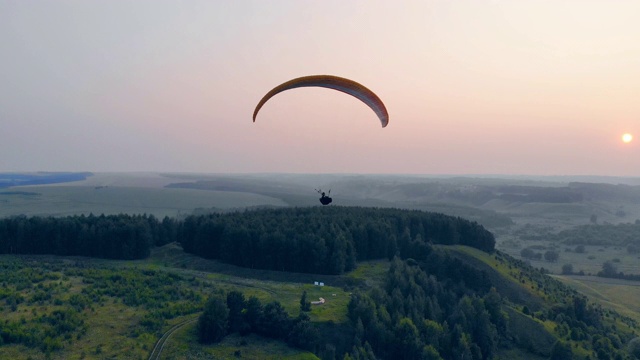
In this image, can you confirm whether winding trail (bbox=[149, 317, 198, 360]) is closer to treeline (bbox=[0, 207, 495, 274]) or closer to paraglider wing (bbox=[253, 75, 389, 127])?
paraglider wing (bbox=[253, 75, 389, 127])

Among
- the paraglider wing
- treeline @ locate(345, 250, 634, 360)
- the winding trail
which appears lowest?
treeline @ locate(345, 250, 634, 360)

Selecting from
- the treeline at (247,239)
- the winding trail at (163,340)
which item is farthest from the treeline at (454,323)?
the winding trail at (163,340)

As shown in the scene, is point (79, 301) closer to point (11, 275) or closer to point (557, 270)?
point (11, 275)

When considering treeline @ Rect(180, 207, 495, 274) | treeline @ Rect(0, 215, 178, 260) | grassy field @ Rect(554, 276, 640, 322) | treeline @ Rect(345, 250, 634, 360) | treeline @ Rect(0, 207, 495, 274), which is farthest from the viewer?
grassy field @ Rect(554, 276, 640, 322)

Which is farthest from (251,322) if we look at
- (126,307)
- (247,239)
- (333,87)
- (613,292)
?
(613,292)

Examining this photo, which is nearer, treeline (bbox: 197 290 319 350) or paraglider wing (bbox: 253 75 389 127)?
paraglider wing (bbox: 253 75 389 127)

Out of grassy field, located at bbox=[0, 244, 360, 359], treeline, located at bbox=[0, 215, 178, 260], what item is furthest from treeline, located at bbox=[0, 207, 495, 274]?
grassy field, located at bbox=[0, 244, 360, 359]

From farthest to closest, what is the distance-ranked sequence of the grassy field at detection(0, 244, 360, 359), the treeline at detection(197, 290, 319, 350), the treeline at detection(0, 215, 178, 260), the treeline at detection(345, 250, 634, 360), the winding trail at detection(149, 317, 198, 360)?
the treeline at detection(0, 215, 178, 260)
the treeline at detection(345, 250, 634, 360)
the treeline at detection(197, 290, 319, 350)
the grassy field at detection(0, 244, 360, 359)
the winding trail at detection(149, 317, 198, 360)

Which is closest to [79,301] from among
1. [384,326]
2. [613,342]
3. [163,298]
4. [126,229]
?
[163,298]
